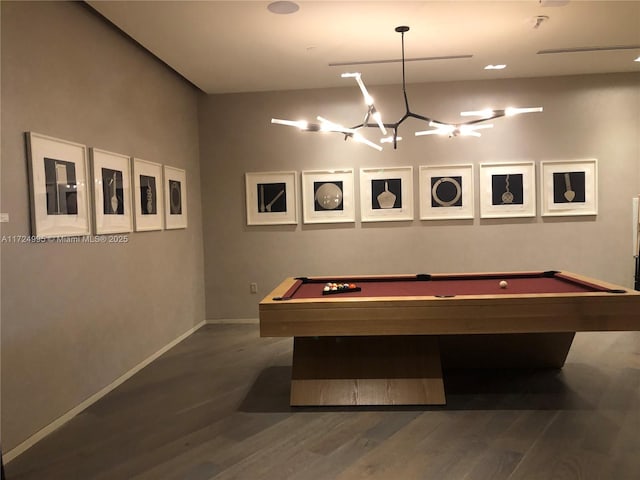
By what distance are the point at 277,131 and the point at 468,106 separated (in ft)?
7.61

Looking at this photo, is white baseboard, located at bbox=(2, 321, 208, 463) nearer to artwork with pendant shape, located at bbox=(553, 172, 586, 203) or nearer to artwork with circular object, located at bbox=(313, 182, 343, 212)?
artwork with circular object, located at bbox=(313, 182, 343, 212)

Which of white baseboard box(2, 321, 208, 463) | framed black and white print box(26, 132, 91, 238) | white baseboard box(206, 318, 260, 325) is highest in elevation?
framed black and white print box(26, 132, 91, 238)

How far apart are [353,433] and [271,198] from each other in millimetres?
3432

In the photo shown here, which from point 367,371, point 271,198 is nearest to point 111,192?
point 271,198

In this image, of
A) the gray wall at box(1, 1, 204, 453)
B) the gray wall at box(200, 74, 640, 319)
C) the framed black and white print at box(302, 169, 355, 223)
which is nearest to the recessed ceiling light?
the gray wall at box(1, 1, 204, 453)

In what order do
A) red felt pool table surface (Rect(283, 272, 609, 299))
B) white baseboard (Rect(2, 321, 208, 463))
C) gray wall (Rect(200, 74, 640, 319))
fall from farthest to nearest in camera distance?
gray wall (Rect(200, 74, 640, 319)) < red felt pool table surface (Rect(283, 272, 609, 299)) < white baseboard (Rect(2, 321, 208, 463))

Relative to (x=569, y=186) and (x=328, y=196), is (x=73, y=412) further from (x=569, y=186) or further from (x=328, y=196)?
(x=569, y=186)

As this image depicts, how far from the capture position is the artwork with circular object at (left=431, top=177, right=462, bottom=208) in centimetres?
548

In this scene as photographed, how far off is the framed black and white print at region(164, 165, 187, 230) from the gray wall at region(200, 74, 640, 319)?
0.57 metres

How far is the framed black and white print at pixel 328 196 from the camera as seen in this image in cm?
557

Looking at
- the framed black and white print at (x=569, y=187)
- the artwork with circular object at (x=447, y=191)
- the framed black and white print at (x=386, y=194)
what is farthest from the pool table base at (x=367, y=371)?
the framed black and white print at (x=569, y=187)

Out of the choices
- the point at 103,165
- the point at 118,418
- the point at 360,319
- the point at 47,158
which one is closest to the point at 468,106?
the point at 360,319

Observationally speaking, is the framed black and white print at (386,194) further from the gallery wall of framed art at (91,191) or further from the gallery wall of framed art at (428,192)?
the gallery wall of framed art at (91,191)

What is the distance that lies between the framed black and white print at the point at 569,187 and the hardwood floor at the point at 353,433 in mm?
2121
